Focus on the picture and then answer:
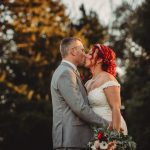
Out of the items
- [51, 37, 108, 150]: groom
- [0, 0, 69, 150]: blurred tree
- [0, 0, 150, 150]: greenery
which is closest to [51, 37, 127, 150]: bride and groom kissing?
[51, 37, 108, 150]: groom

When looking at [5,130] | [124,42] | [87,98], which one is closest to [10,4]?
[5,130]

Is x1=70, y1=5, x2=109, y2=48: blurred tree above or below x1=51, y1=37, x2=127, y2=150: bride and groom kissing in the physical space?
above

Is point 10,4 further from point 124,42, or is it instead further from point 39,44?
point 124,42

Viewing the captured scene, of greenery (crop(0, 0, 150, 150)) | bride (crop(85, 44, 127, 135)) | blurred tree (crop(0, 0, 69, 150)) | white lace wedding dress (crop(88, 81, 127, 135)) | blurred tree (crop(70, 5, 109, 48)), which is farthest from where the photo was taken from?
blurred tree (crop(70, 5, 109, 48))

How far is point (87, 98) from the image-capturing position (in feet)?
18.2

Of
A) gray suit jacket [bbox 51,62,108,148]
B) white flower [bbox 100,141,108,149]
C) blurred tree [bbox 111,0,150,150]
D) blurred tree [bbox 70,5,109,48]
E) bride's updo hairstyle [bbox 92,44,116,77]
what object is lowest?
white flower [bbox 100,141,108,149]

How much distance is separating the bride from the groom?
131mm

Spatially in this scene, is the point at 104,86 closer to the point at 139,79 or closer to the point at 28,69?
the point at 139,79

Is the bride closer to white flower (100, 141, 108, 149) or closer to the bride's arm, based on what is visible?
the bride's arm

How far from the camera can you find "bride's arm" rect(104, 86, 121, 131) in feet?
17.3

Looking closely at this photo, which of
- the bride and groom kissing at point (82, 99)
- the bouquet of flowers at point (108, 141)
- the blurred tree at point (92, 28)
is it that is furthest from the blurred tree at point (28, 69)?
the bouquet of flowers at point (108, 141)

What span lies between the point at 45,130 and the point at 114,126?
2037cm

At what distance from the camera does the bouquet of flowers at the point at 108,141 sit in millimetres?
5098

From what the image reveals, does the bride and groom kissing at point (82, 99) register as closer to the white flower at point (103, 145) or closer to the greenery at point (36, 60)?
the white flower at point (103, 145)
